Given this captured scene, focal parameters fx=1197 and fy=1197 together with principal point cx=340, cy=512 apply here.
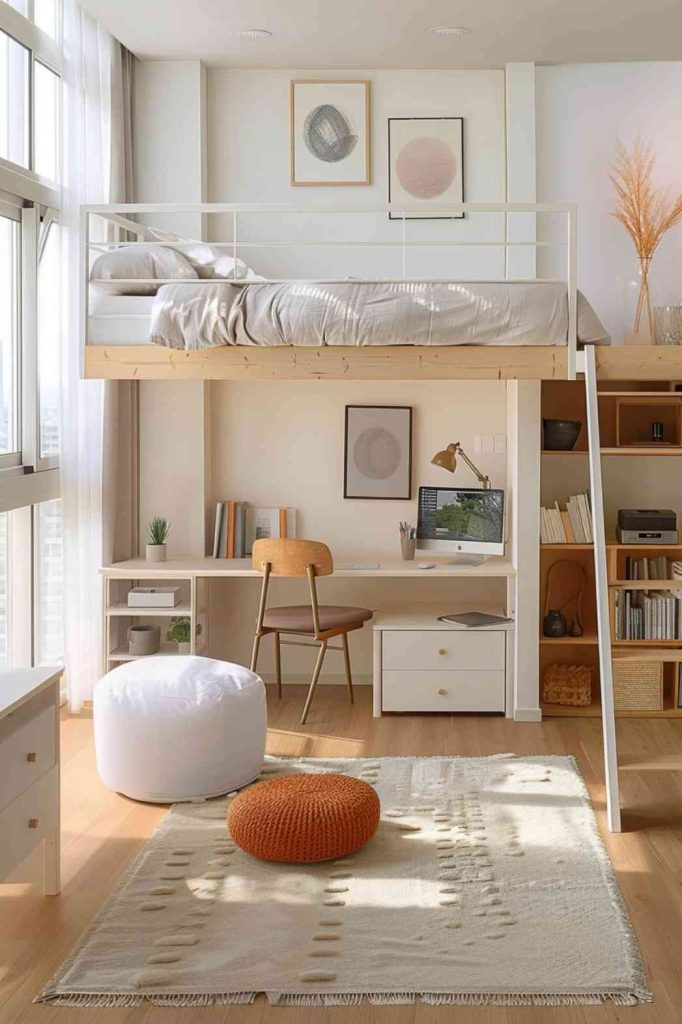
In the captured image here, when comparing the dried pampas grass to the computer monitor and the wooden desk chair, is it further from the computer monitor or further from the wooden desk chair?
the wooden desk chair

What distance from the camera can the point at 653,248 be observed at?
5484 mm

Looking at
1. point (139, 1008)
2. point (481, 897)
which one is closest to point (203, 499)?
point (481, 897)

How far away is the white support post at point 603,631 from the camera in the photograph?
12.8 ft

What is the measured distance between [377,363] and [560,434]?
1.28m

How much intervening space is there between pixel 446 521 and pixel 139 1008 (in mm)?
3290

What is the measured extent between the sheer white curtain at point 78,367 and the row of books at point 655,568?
2.40 meters

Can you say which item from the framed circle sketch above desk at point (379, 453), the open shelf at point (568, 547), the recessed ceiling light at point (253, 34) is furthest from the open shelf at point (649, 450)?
the recessed ceiling light at point (253, 34)

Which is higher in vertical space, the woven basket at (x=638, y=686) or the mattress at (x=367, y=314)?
the mattress at (x=367, y=314)

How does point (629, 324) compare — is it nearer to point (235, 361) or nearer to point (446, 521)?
point (446, 521)

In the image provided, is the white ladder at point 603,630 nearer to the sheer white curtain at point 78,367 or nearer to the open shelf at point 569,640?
the open shelf at point 569,640

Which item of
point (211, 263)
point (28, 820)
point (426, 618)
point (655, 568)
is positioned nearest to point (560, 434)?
point (655, 568)

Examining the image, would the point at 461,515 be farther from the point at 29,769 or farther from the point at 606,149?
the point at 29,769

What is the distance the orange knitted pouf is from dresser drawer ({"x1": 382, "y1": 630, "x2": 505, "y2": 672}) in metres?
1.68

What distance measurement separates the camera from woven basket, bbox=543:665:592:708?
212 inches
